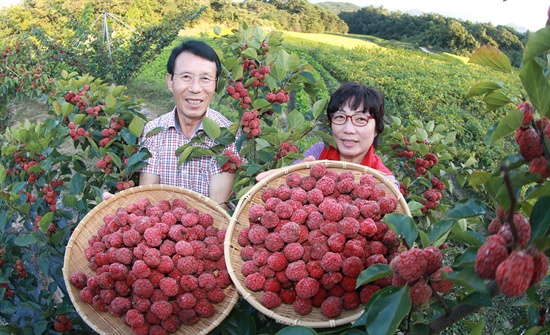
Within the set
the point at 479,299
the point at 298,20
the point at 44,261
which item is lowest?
the point at 298,20

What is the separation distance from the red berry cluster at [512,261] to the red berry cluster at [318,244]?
43 centimetres

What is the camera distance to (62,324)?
5.28 feet

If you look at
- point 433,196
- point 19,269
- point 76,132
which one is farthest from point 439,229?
point 19,269

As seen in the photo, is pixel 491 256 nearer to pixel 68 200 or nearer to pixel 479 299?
pixel 479 299

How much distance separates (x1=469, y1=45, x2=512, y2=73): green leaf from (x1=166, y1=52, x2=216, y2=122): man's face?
45.5 inches

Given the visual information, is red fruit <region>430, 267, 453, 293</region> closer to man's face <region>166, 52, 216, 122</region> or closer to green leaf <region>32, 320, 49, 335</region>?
man's face <region>166, 52, 216, 122</region>

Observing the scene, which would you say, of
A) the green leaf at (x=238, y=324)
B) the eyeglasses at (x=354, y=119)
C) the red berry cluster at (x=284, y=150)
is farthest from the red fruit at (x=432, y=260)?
the eyeglasses at (x=354, y=119)

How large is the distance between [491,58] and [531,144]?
24 cm

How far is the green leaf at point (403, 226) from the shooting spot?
34.4 inches

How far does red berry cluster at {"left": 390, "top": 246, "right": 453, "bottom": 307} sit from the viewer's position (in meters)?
0.75

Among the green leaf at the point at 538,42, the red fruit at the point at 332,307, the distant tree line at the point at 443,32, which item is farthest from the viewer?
the distant tree line at the point at 443,32

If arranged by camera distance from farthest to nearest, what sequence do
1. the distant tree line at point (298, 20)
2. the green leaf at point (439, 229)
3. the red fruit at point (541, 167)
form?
the distant tree line at point (298, 20) < the green leaf at point (439, 229) < the red fruit at point (541, 167)

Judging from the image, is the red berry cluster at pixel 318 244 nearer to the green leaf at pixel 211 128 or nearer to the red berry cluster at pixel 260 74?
the green leaf at pixel 211 128

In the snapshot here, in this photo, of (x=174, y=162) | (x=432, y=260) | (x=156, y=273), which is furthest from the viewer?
(x=174, y=162)
